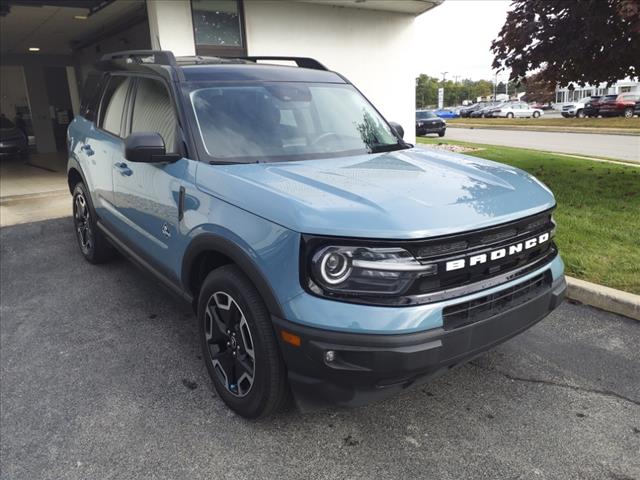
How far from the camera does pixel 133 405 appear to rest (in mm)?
2984

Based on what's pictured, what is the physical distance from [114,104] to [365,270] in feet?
10.8

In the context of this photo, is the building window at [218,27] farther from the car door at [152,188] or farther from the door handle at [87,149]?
the car door at [152,188]

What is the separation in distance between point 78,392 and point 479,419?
2.35m

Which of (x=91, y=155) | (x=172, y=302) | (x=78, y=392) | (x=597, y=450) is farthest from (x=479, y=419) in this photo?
(x=91, y=155)

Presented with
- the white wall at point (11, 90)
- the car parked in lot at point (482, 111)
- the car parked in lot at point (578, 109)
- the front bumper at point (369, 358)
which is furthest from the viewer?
the car parked in lot at point (482, 111)

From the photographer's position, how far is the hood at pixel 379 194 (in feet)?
7.47

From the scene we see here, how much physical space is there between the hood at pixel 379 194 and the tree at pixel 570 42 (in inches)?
194

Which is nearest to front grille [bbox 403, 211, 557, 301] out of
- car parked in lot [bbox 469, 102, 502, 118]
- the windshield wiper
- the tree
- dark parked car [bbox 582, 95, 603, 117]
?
the windshield wiper

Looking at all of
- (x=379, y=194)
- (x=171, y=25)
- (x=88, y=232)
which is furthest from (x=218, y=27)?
(x=379, y=194)

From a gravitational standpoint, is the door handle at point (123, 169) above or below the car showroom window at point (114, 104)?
below

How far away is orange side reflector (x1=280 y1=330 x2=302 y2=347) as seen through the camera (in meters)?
2.28

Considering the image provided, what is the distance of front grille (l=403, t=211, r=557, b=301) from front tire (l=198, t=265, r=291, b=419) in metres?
0.75

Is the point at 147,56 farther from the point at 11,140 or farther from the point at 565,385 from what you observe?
the point at 11,140

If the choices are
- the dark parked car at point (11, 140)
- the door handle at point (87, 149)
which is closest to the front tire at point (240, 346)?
the door handle at point (87, 149)
